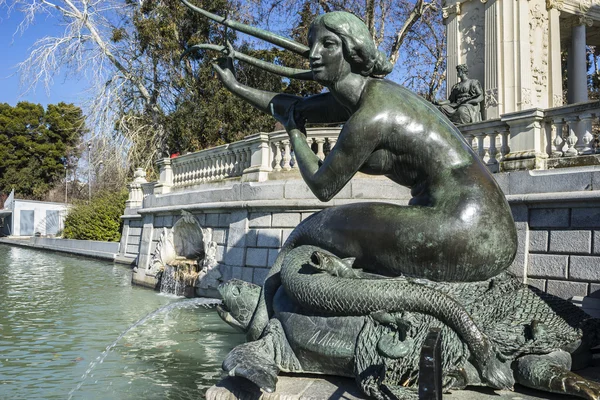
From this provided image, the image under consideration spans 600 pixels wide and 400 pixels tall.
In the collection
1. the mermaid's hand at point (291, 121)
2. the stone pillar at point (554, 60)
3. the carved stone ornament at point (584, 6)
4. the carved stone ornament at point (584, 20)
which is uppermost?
the carved stone ornament at point (584, 6)

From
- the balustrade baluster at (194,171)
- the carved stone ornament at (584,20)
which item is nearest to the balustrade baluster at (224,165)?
the balustrade baluster at (194,171)

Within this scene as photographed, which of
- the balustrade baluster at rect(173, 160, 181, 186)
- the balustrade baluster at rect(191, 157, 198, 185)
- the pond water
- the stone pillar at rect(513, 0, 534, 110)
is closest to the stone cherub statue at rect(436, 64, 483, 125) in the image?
the stone pillar at rect(513, 0, 534, 110)

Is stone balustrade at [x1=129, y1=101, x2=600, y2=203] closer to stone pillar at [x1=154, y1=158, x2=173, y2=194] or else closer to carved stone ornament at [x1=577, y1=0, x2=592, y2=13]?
stone pillar at [x1=154, y1=158, x2=173, y2=194]

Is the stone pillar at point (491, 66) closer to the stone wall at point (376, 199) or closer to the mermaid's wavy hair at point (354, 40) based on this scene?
the stone wall at point (376, 199)

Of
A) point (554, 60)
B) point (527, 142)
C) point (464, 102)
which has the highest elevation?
point (554, 60)

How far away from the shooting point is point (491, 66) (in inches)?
525

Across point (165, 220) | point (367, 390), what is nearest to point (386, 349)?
point (367, 390)

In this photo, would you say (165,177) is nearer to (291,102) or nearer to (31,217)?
(291,102)

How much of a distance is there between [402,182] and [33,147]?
49.7m

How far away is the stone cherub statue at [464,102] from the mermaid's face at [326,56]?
369 inches

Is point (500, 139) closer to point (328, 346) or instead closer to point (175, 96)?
point (328, 346)

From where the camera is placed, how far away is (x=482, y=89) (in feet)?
43.8

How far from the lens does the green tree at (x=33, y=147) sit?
1820 inches

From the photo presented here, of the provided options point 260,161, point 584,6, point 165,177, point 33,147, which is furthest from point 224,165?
point 33,147
